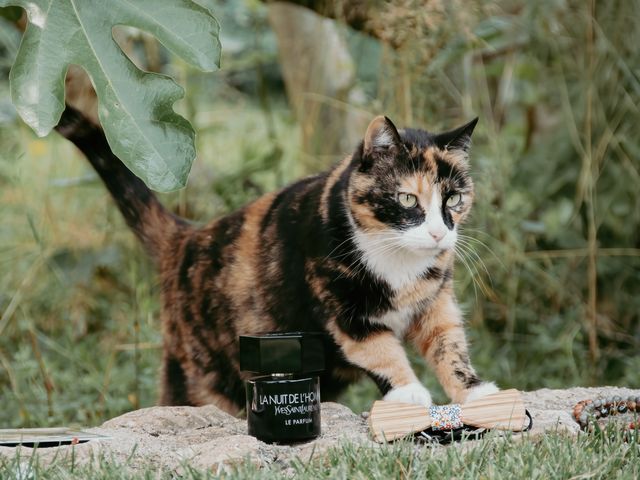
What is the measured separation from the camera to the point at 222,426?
2770 millimetres

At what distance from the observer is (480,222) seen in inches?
166

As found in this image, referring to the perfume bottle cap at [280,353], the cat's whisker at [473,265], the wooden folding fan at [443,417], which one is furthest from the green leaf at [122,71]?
the cat's whisker at [473,265]

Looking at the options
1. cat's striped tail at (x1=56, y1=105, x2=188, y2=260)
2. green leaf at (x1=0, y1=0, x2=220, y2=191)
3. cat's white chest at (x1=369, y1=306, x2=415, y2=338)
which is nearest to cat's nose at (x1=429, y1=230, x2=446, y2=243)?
cat's white chest at (x1=369, y1=306, x2=415, y2=338)

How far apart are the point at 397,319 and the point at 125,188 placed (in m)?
1.20

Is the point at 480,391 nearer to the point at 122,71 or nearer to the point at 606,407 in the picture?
the point at 606,407

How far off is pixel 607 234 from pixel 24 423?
311cm

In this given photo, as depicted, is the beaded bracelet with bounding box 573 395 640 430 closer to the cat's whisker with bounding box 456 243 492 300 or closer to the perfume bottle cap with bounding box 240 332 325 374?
the cat's whisker with bounding box 456 243 492 300

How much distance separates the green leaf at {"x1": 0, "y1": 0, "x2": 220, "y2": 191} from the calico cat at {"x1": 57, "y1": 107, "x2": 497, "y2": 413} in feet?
2.07

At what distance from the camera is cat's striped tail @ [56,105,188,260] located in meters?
3.16

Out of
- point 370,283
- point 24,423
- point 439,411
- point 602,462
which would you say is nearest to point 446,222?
point 370,283

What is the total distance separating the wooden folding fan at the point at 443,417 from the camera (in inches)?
95.2

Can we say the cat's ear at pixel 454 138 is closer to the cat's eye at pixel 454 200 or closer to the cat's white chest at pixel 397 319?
the cat's eye at pixel 454 200

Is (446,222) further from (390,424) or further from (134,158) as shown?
(134,158)

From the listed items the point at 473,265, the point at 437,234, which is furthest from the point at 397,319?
the point at 473,265
